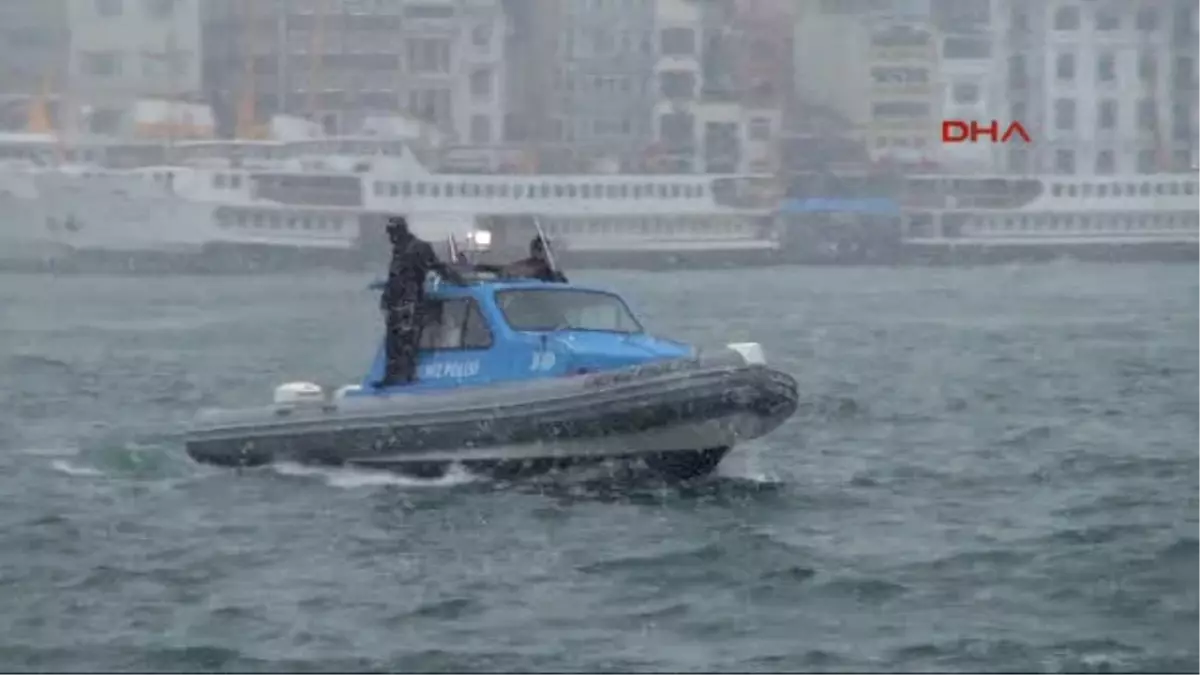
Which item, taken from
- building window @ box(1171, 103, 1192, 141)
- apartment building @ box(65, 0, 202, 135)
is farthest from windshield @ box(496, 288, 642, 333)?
building window @ box(1171, 103, 1192, 141)

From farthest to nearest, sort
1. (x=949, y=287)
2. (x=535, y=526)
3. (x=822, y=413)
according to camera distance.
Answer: (x=949, y=287), (x=822, y=413), (x=535, y=526)

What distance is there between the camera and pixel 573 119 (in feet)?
193

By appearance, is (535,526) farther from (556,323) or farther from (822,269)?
(822,269)

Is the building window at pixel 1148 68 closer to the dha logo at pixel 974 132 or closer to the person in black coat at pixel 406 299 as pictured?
the dha logo at pixel 974 132

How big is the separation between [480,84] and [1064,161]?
14.3 meters

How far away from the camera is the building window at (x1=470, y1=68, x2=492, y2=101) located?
57938 millimetres

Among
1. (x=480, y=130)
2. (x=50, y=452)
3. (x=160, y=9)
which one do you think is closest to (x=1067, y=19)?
(x=480, y=130)

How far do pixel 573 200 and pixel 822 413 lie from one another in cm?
3844

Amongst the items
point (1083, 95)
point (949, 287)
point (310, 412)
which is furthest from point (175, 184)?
point (310, 412)

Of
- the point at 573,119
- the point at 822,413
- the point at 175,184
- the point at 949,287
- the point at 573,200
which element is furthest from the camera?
the point at 573,119

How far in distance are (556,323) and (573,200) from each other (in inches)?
1691

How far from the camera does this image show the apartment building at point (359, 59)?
58312mm

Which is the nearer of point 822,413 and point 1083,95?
point 822,413

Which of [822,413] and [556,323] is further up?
[556,323]
